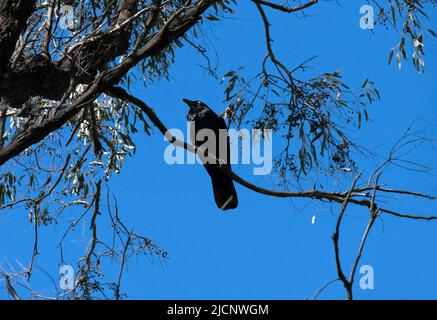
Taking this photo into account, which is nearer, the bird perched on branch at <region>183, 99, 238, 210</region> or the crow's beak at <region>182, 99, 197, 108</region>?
the bird perched on branch at <region>183, 99, 238, 210</region>

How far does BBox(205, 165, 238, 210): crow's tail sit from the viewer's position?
4969mm

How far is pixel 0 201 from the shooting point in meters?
5.44

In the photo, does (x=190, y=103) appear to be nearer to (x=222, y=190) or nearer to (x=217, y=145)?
(x=217, y=145)

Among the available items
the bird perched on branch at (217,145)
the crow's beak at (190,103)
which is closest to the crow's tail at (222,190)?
the bird perched on branch at (217,145)

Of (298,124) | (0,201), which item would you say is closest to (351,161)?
(298,124)

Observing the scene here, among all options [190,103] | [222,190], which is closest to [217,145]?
[190,103]

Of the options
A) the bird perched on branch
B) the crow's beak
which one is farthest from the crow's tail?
the crow's beak

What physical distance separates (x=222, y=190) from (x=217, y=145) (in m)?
0.54

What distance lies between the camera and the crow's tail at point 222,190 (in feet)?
16.3

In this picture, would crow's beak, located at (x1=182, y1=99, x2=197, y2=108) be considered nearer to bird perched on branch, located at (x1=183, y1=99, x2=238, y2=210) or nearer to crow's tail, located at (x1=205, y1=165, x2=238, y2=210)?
bird perched on branch, located at (x1=183, y1=99, x2=238, y2=210)

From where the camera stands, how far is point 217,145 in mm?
5465

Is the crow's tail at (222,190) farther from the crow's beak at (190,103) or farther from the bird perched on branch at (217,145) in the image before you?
the crow's beak at (190,103)
